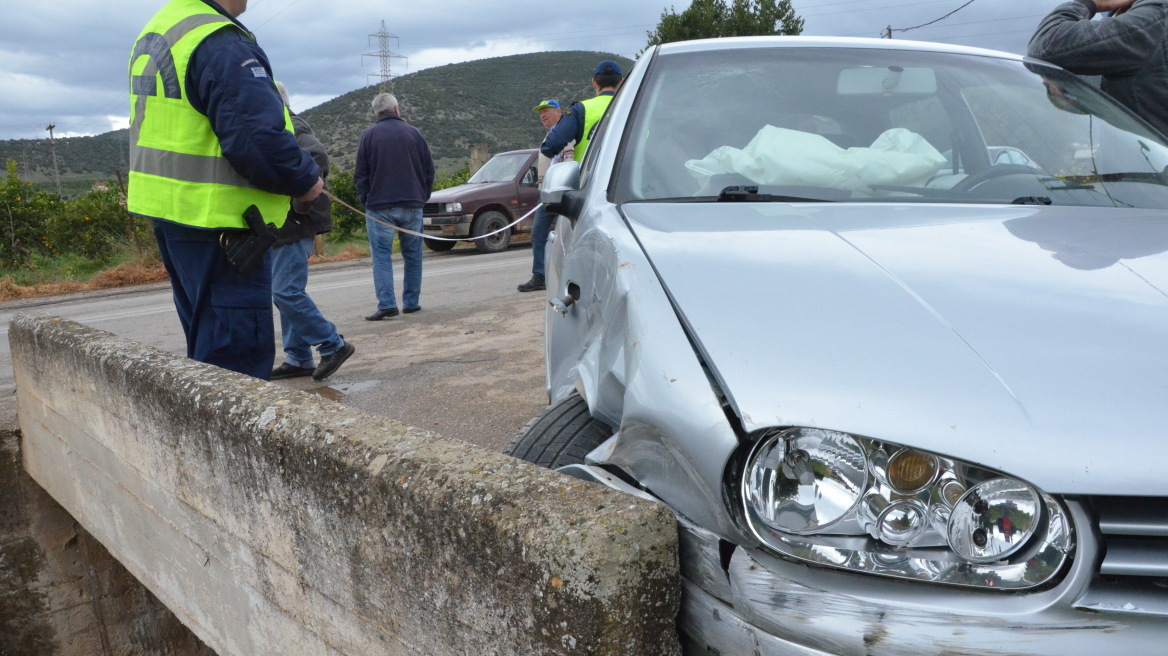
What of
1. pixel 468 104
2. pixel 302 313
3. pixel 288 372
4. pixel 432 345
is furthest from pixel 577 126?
pixel 468 104

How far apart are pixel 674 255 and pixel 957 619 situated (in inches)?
33.8

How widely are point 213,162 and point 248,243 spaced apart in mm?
322

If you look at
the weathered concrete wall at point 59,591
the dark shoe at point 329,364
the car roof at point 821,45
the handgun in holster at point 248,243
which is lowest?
the weathered concrete wall at point 59,591

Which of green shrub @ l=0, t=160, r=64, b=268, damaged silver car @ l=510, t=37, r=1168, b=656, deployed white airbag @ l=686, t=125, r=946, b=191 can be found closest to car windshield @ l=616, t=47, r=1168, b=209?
deployed white airbag @ l=686, t=125, r=946, b=191

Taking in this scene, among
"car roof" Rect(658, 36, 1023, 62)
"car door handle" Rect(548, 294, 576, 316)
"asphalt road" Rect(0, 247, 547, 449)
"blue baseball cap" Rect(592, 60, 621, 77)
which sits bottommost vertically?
"asphalt road" Rect(0, 247, 547, 449)

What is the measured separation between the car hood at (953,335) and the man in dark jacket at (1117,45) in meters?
1.89

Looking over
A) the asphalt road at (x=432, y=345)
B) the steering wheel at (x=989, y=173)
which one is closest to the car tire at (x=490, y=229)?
the asphalt road at (x=432, y=345)

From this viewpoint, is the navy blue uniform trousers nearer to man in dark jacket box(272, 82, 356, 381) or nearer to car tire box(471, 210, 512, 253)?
man in dark jacket box(272, 82, 356, 381)

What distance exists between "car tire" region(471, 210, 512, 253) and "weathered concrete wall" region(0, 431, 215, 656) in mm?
9696

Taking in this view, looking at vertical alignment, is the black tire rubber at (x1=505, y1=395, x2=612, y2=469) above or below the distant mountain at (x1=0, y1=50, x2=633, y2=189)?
below

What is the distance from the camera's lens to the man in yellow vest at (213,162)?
3246 millimetres

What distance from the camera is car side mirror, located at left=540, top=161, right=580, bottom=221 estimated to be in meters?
2.59

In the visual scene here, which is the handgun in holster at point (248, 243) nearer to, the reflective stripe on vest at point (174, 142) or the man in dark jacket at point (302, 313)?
the reflective stripe on vest at point (174, 142)

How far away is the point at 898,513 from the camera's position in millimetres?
1268
